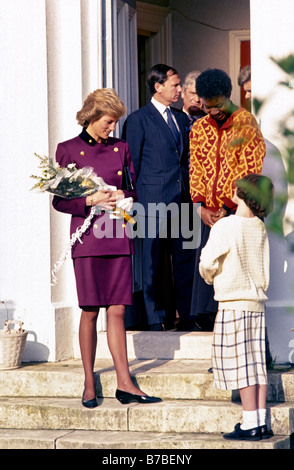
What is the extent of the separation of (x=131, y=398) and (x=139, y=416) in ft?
0.49

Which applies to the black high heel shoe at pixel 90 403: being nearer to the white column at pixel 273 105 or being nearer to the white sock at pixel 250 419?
the white sock at pixel 250 419

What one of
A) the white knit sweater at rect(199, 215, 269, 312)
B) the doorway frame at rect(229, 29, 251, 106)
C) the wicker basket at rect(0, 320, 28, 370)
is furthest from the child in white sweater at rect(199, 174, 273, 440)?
the doorway frame at rect(229, 29, 251, 106)

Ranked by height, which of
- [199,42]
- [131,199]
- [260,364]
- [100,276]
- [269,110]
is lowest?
[260,364]

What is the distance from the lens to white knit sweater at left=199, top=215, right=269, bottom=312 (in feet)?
12.5

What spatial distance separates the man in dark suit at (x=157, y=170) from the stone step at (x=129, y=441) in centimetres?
148

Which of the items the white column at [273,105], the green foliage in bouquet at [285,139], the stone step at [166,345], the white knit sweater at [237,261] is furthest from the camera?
the stone step at [166,345]

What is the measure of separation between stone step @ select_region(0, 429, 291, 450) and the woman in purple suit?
26 centimetres

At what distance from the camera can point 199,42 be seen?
813 cm

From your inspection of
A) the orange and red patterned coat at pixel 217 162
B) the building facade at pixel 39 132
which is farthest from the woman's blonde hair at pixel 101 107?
the building facade at pixel 39 132

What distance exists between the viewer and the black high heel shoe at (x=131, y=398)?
14.3ft

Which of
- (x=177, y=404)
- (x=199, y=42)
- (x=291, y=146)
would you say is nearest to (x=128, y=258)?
(x=177, y=404)

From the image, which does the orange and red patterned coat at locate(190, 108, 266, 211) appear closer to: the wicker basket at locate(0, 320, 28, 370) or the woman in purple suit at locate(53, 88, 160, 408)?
the woman in purple suit at locate(53, 88, 160, 408)
